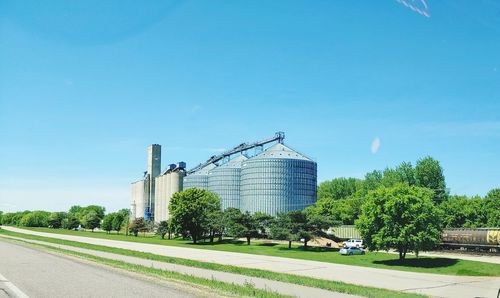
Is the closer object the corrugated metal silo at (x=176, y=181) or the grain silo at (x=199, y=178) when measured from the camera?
the grain silo at (x=199, y=178)

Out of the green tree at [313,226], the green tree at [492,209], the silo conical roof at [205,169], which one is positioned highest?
the silo conical roof at [205,169]

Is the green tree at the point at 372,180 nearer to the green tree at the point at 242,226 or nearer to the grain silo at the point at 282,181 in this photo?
the grain silo at the point at 282,181

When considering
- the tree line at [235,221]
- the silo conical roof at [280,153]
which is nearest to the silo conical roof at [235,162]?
the silo conical roof at [280,153]

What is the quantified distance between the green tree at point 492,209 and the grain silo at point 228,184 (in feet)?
288

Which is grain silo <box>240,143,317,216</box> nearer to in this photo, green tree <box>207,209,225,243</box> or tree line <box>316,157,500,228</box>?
tree line <box>316,157,500,228</box>

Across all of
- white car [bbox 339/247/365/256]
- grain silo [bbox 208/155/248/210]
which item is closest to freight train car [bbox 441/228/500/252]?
white car [bbox 339/247/365/256]

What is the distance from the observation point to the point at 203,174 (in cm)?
18225

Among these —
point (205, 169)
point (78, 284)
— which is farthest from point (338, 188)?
point (78, 284)

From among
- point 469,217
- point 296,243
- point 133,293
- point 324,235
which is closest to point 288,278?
point 133,293

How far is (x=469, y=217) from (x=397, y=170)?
4107 cm

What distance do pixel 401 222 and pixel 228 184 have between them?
115 metres

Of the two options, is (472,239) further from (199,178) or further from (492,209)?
(199,178)

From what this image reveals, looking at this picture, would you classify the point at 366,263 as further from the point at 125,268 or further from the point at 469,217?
the point at 469,217

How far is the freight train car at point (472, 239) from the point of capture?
207 ft
